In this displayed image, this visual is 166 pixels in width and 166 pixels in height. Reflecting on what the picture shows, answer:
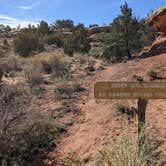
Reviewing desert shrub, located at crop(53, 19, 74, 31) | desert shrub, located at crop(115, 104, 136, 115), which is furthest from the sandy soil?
desert shrub, located at crop(53, 19, 74, 31)

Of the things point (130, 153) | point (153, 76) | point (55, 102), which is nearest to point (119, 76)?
point (153, 76)

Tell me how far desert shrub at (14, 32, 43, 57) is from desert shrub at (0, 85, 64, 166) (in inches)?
680

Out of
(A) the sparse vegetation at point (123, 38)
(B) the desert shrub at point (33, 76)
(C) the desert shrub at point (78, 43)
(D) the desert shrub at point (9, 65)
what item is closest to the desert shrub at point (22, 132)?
(B) the desert shrub at point (33, 76)

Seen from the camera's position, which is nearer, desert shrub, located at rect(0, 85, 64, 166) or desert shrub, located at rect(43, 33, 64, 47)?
desert shrub, located at rect(0, 85, 64, 166)

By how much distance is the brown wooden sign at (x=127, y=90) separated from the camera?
25.3 feet

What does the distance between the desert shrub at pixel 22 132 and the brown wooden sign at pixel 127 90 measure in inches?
93.4

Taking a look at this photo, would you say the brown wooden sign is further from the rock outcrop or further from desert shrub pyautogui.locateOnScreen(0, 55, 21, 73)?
desert shrub pyautogui.locateOnScreen(0, 55, 21, 73)

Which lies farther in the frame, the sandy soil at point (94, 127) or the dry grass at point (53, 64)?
the dry grass at point (53, 64)

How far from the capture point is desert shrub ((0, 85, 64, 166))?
29.4 feet

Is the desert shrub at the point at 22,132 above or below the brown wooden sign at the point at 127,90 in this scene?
below

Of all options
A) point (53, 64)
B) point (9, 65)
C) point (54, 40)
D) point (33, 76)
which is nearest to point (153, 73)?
point (33, 76)

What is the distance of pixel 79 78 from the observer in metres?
15.9

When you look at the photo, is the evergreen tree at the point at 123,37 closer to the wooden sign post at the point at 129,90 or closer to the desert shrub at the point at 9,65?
the desert shrub at the point at 9,65

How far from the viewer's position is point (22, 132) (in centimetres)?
943
